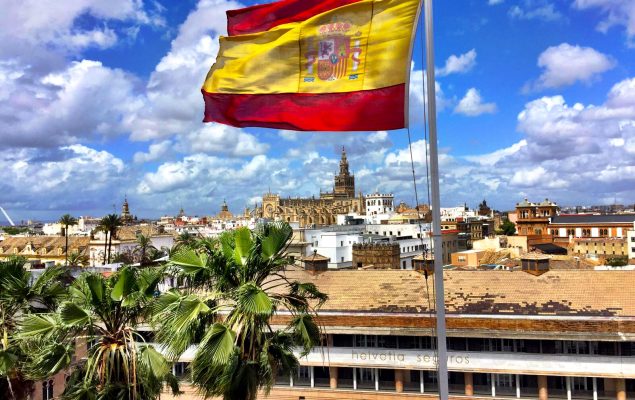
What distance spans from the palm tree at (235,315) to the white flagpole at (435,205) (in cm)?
321

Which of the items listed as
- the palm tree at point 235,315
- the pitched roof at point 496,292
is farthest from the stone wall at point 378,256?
the palm tree at point 235,315

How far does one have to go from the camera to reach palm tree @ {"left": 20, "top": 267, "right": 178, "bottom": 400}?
11344mm

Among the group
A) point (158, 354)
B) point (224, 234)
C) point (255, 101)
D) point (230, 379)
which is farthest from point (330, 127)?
point (158, 354)

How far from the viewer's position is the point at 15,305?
554 inches

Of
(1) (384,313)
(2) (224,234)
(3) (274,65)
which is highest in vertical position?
(3) (274,65)

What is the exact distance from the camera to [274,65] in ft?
32.9

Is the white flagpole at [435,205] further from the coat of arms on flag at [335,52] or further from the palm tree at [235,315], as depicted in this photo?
the palm tree at [235,315]

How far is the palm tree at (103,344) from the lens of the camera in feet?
37.2

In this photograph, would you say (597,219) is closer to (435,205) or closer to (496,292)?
(496,292)

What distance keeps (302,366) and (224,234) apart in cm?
1611

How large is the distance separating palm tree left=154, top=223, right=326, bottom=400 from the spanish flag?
9.04 ft

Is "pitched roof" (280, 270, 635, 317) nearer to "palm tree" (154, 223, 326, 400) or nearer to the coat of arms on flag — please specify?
"palm tree" (154, 223, 326, 400)

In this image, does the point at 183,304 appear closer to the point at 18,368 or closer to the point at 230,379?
Answer: the point at 230,379

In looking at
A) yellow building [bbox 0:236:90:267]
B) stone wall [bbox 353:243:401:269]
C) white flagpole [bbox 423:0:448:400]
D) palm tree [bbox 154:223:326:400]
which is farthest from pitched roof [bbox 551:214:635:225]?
white flagpole [bbox 423:0:448:400]
